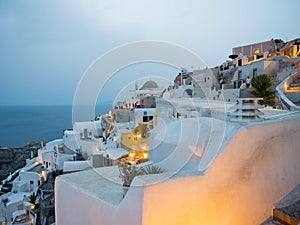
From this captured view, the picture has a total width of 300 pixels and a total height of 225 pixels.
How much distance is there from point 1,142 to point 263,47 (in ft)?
217

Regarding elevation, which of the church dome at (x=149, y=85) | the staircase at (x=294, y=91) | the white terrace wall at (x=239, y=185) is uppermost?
the church dome at (x=149, y=85)

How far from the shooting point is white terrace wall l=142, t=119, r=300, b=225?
131 inches

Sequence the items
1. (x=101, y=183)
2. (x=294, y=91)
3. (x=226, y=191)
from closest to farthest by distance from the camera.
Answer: (x=226, y=191)
(x=101, y=183)
(x=294, y=91)

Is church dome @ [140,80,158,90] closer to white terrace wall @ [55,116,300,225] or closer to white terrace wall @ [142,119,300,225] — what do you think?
white terrace wall @ [55,116,300,225]

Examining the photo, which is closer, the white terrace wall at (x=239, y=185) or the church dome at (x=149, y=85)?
the white terrace wall at (x=239, y=185)

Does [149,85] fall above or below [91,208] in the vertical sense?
above

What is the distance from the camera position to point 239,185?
12.6 feet

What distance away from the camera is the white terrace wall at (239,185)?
10.9 feet

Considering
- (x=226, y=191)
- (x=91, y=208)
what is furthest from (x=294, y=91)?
(x=91, y=208)

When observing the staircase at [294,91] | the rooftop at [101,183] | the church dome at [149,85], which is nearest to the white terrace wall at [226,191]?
the rooftop at [101,183]

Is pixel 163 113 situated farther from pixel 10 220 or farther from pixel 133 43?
pixel 10 220

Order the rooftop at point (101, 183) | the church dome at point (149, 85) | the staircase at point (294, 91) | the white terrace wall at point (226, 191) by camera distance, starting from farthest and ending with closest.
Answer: the church dome at point (149, 85)
the staircase at point (294, 91)
the rooftop at point (101, 183)
the white terrace wall at point (226, 191)

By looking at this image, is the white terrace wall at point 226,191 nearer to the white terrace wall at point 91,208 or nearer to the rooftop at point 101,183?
the white terrace wall at point 91,208

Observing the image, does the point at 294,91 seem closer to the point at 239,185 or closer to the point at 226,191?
the point at 239,185
